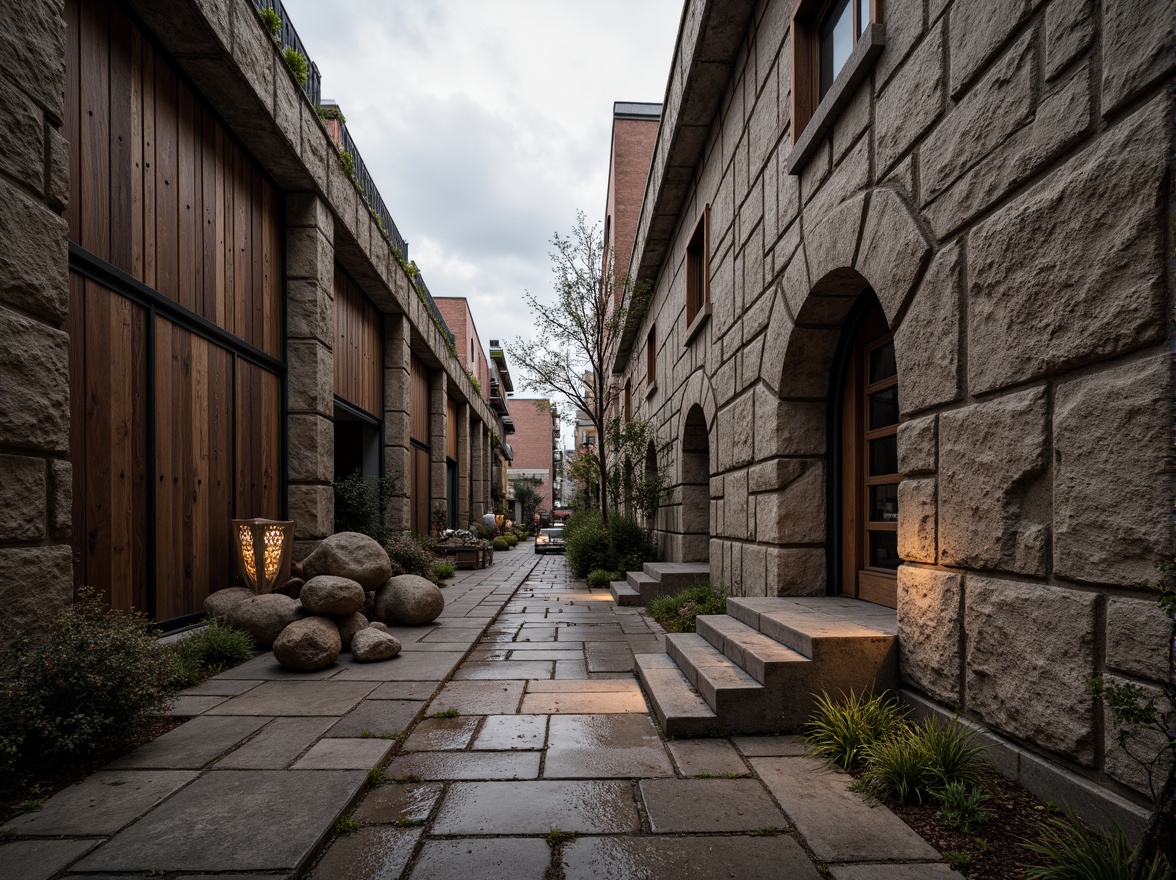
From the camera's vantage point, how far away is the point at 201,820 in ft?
7.53

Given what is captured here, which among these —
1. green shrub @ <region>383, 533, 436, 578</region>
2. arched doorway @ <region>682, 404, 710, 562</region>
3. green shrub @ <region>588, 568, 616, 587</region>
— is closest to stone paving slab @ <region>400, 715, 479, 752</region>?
green shrub @ <region>383, 533, 436, 578</region>

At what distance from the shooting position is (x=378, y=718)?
3.46 m

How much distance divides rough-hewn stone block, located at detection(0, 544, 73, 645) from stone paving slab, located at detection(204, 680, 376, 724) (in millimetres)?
931

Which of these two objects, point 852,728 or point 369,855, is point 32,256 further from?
point 852,728

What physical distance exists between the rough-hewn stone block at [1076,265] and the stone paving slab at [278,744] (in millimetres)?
3424

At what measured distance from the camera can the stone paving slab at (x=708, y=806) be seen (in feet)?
7.65

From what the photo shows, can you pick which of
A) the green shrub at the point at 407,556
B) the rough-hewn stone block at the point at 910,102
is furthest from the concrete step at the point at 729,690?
the green shrub at the point at 407,556

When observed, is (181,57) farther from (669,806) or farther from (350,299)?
(669,806)

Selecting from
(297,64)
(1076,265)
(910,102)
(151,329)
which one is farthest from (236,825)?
(297,64)

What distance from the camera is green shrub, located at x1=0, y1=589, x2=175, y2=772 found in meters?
2.60

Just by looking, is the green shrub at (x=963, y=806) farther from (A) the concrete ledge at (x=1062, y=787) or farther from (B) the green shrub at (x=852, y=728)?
(B) the green shrub at (x=852, y=728)

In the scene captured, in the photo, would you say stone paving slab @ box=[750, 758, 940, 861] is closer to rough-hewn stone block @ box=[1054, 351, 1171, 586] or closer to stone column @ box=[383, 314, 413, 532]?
rough-hewn stone block @ box=[1054, 351, 1171, 586]

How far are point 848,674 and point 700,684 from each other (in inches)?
32.4

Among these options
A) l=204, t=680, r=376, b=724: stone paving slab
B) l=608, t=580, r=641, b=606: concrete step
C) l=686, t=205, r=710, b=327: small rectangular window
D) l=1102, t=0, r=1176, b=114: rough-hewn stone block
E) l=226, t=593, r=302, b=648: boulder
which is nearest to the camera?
l=1102, t=0, r=1176, b=114: rough-hewn stone block
